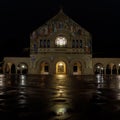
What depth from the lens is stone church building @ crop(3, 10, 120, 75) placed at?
49.9 metres

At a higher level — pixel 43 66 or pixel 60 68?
pixel 43 66

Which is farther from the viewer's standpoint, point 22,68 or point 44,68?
point 22,68

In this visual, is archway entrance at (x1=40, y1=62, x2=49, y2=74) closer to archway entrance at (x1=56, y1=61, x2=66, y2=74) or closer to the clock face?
archway entrance at (x1=56, y1=61, x2=66, y2=74)

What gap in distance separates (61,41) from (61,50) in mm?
1732

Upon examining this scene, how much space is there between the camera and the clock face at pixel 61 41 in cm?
5022

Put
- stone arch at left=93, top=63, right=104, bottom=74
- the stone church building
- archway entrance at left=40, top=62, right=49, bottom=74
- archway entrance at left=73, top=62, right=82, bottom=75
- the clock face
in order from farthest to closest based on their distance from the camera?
1. stone arch at left=93, top=63, right=104, bottom=74
2. archway entrance at left=40, top=62, right=49, bottom=74
3. archway entrance at left=73, top=62, right=82, bottom=75
4. the clock face
5. the stone church building

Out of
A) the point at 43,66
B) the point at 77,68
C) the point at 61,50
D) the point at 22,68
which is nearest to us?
the point at 61,50

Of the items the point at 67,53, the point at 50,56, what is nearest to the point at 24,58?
the point at 50,56

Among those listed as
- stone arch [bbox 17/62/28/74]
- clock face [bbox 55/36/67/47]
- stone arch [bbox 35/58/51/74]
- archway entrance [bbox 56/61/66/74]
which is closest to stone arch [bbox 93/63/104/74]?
archway entrance [bbox 56/61/66/74]

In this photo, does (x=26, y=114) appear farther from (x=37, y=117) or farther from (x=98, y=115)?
(x=98, y=115)

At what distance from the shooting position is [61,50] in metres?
50.3

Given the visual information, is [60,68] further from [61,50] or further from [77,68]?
[61,50]

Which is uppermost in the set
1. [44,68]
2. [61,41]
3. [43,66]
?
[61,41]

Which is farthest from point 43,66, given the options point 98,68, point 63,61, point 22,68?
point 98,68
